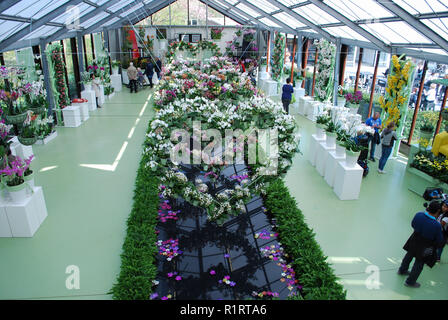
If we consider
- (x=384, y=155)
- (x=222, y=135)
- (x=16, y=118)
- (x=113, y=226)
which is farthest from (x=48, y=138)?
(x=384, y=155)

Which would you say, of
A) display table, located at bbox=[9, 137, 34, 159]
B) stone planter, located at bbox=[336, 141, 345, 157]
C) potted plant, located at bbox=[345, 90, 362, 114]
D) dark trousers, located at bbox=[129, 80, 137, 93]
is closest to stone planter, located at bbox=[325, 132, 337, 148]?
stone planter, located at bbox=[336, 141, 345, 157]

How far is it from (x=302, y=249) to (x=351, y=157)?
2.13m

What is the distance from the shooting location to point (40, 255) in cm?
404

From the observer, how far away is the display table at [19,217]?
13.9ft

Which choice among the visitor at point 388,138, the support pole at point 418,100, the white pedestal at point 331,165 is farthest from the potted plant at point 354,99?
the white pedestal at point 331,165

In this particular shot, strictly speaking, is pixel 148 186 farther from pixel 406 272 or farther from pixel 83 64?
pixel 83 64

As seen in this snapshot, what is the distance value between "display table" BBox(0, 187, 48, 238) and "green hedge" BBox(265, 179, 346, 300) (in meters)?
3.29

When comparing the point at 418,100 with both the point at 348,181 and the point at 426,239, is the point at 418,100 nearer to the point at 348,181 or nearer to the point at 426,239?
the point at 348,181

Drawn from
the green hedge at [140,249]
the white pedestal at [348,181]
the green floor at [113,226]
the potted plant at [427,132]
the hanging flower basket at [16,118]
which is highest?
the hanging flower basket at [16,118]

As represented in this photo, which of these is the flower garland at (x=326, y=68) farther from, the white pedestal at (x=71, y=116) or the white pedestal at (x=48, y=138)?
the white pedestal at (x=48, y=138)

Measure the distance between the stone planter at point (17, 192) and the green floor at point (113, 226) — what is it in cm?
52

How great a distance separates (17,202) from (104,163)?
2.48 metres

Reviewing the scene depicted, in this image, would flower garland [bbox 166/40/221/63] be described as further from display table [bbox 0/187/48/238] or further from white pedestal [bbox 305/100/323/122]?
display table [bbox 0/187/48/238]
